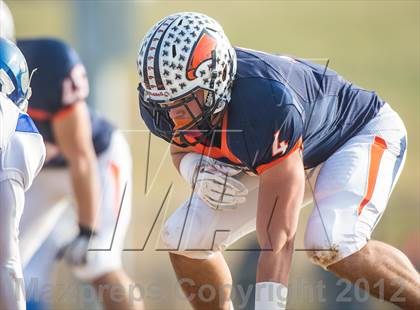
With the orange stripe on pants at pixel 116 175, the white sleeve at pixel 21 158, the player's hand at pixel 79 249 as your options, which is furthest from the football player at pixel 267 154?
the orange stripe on pants at pixel 116 175

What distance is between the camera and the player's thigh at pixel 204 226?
4176 millimetres

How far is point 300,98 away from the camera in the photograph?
3824mm

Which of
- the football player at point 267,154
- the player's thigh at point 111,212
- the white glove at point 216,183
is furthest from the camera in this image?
the player's thigh at point 111,212

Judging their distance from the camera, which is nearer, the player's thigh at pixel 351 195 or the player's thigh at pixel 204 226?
the player's thigh at pixel 351 195

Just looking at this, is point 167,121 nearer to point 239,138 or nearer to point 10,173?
point 239,138

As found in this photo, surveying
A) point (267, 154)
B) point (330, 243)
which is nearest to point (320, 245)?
point (330, 243)

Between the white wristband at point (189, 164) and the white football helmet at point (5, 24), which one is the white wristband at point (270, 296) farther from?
the white football helmet at point (5, 24)

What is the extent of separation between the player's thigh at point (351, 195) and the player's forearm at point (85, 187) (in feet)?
6.86

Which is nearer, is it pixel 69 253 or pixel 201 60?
pixel 201 60

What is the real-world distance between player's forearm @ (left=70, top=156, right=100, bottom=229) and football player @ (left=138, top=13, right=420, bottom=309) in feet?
5.01

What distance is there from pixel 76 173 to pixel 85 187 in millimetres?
101

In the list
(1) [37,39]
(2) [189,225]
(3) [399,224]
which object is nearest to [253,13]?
(3) [399,224]

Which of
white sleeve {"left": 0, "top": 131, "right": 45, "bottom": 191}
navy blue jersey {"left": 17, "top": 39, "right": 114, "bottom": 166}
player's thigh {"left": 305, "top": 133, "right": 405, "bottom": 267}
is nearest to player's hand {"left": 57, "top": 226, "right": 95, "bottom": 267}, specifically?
navy blue jersey {"left": 17, "top": 39, "right": 114, "bottom": 166}

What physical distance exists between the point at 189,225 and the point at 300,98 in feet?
2.61
